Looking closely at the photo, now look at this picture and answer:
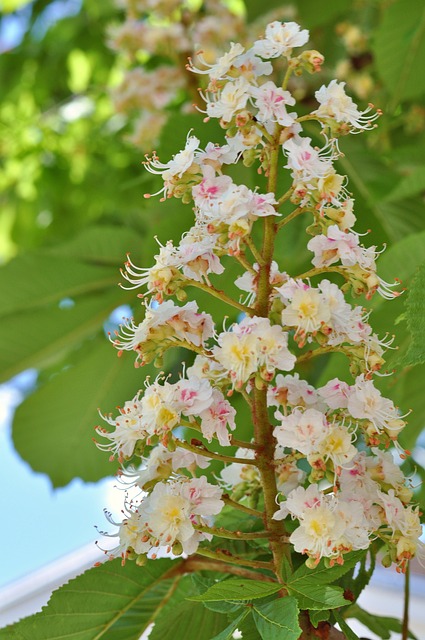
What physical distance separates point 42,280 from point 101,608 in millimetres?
423

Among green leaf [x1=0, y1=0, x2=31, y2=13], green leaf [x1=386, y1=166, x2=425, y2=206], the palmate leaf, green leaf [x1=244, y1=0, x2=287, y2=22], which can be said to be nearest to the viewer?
the palmate leaf

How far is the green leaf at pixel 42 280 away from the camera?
0.70 metres

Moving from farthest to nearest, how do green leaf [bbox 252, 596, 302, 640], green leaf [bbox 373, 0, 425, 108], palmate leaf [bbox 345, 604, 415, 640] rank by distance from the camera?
green leaf [bbox 373, 0, 425, 108]
palmate leaf [bbox 345, 604, 415, 640]
green leaf [bbox 252, 596, 302, 640]

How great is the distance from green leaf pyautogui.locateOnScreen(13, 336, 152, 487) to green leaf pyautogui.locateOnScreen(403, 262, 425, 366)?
0.45 metres

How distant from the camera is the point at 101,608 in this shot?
1.05 feet

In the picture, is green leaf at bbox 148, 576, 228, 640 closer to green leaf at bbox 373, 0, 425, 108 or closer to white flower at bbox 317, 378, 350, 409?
white flower at bbox 317, 378, 350, 409

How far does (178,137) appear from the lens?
0.53m

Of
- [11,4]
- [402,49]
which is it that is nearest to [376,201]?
[402,49]

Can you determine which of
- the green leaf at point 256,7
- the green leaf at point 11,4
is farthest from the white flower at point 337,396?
the green leaf at point 11,4

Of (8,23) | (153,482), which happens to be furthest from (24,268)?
(8,23)

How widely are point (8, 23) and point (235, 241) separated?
1087 mm

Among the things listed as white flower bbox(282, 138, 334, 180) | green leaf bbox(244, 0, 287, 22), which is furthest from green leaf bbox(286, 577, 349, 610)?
green leaf bbox(244, 0, 287, 22)

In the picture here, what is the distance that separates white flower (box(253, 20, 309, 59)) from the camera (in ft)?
0.90

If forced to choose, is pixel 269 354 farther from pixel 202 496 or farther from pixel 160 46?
pixel 160 46
